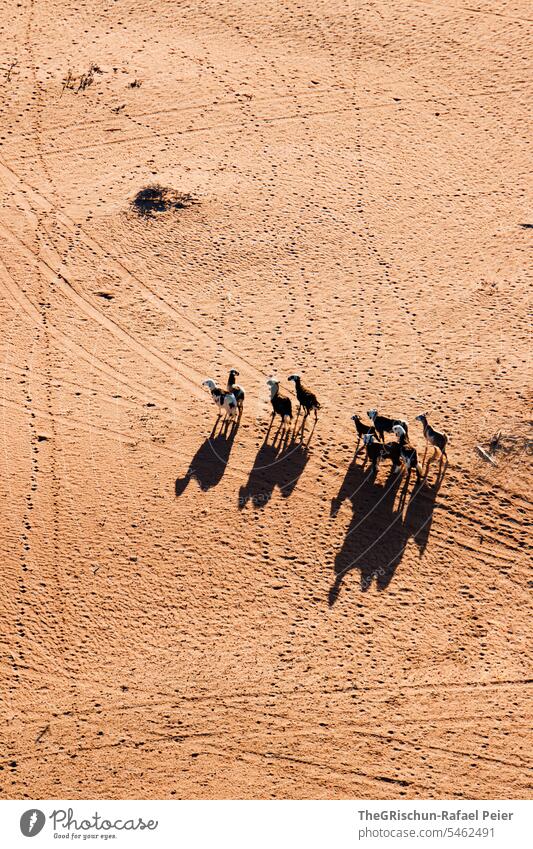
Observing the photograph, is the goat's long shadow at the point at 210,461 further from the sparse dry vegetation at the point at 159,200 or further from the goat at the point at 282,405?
the sparse dry vegetation at the point at 159,200

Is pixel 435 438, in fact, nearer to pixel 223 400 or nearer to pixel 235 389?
pixel 235 389

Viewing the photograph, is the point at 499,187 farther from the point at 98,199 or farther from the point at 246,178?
the point at 98,199

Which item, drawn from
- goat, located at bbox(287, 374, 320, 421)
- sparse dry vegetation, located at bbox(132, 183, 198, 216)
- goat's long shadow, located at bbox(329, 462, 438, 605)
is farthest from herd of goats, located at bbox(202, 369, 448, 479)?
sparse dry vegetation, located at bbox(132, 183, 198, 216)

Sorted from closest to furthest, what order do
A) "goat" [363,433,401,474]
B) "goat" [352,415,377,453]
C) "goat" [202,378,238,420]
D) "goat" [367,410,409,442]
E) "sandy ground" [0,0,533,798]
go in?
"sandy ground" [0,0,533,798]
"goat" [363,433,401,474]
"goat" [352,415,377,453]
"goat" [367,410,409,442]
"goat" [202,378,238,420]

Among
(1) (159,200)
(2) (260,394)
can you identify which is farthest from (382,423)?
(1) (159,200)

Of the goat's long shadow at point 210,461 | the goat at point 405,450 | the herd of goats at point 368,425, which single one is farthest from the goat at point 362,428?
the goat's long shadow at point 210,461

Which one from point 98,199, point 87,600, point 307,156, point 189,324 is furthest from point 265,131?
point 87,600

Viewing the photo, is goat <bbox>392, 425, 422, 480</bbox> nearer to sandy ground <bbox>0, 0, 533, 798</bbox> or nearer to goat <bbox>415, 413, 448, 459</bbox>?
goat <bbox>415, 413, 448, 459</bbox>

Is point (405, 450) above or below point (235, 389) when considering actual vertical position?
below
